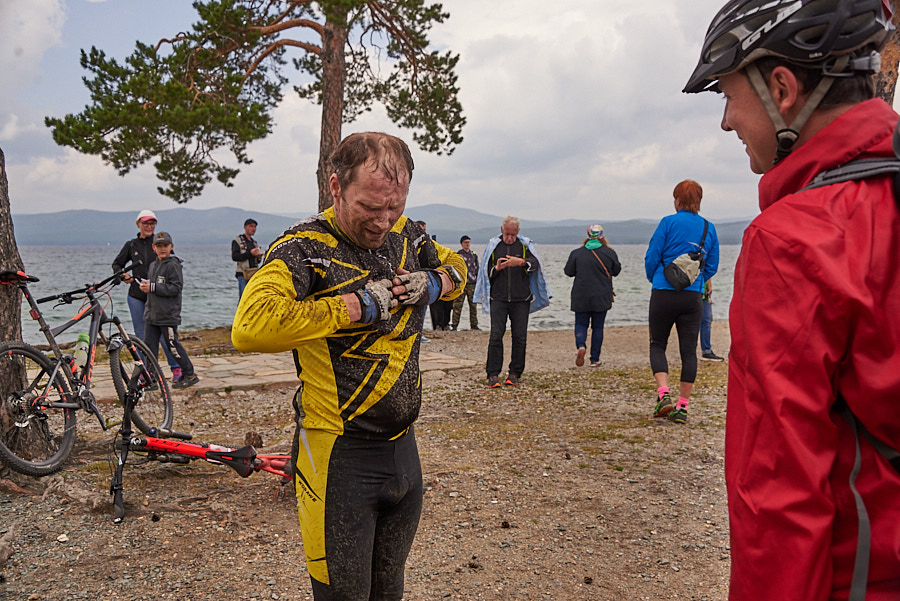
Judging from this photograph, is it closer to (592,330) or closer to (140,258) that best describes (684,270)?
(592,330)

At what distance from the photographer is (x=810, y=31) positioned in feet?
4.04

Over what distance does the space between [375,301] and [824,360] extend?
138 cm

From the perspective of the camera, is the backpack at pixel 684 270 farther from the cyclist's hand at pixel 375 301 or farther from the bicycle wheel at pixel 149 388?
the bicycle wheel at pixel 149 388

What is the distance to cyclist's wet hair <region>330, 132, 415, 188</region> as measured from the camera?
207 cm

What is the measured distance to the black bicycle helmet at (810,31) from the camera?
1.21 m

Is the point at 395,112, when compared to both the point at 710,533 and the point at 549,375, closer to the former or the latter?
the point at 549,375

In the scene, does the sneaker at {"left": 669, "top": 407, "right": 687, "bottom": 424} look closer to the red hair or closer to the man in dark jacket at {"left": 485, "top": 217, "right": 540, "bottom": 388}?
the red hair

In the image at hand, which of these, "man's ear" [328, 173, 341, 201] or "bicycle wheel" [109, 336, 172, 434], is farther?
"bicycle wheel" [109, 336, 172, 434]

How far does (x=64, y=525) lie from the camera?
4324mm

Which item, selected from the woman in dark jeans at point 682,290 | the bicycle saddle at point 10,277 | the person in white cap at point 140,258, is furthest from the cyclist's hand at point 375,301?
the person in white cap at point 140,258

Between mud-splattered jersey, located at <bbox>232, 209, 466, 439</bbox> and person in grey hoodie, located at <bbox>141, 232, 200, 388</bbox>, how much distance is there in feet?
23.0

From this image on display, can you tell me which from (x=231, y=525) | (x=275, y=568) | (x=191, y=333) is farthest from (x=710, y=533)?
(x=191, y=333)

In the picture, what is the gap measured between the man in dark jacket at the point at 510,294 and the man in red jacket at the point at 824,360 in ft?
25.8

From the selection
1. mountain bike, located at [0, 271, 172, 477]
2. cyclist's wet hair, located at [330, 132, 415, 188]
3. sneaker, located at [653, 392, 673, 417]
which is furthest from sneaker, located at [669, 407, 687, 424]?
cyclist's wet hair, located at [330, 132, 415, 188]
